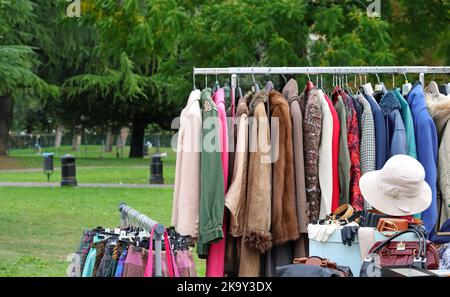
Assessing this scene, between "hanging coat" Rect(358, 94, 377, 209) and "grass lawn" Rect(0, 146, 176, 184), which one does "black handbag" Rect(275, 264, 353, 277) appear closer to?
"hanging coat" Rect(358, 94, 377, 209)

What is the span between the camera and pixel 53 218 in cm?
1705

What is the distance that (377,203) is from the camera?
538 cm

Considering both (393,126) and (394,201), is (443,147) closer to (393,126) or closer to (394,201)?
(393,126)

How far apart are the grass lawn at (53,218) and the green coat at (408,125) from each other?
10.8ft

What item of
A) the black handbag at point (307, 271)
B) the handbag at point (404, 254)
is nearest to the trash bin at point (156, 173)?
the handbag at point (404, 254)

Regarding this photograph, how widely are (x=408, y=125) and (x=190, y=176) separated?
1856mm

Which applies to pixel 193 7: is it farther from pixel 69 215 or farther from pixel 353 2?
pixel 69 215

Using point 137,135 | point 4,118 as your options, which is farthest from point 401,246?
point 137,135

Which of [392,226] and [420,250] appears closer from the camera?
[420,250]

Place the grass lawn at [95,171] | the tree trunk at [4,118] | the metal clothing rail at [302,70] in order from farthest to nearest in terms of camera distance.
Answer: the tree trunk at [4,118], the grass lawn at [95,171], the metal clothing rail at [302,70]

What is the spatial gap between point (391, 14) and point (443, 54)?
127 cm

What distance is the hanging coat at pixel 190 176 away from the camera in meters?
7.07

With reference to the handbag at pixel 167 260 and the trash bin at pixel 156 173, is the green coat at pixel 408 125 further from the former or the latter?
the trash bin at pixel 156 173
